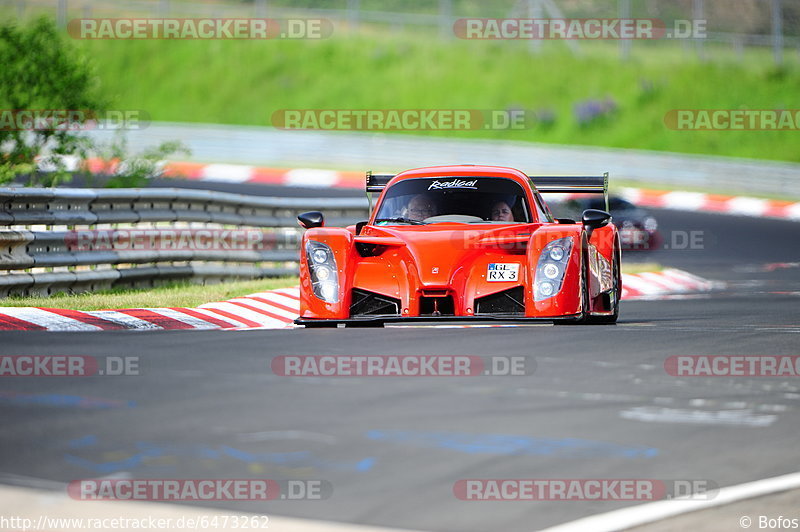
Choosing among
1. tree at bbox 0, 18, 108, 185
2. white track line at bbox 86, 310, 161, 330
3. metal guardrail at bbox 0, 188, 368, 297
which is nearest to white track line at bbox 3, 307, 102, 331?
white track line at bbox 86, 310, 161, 330

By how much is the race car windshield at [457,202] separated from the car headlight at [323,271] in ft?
3.18

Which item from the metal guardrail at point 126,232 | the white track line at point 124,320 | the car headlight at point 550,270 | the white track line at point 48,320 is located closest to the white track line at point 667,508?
the car headlight at point 550,270

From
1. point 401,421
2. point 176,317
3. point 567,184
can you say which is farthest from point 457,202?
point 401,421

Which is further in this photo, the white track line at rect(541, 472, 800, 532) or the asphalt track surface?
the asphalt track surface

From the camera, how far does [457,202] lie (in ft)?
35.2

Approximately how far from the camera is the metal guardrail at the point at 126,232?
11.3 m

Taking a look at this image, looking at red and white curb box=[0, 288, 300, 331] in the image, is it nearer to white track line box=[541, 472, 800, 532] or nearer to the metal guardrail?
the metal guardrail

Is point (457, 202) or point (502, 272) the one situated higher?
point (457, 202)

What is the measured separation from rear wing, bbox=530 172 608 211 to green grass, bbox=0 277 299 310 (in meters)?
3.03

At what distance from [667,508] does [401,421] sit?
60.6 inches

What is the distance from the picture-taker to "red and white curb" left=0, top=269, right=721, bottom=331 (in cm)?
970

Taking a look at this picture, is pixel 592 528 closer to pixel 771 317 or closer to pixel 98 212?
pixel 771 317

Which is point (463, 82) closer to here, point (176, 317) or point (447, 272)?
point (176, 317)

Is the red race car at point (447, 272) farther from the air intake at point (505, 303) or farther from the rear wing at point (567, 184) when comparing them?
the rear wing at point (567, 184)
